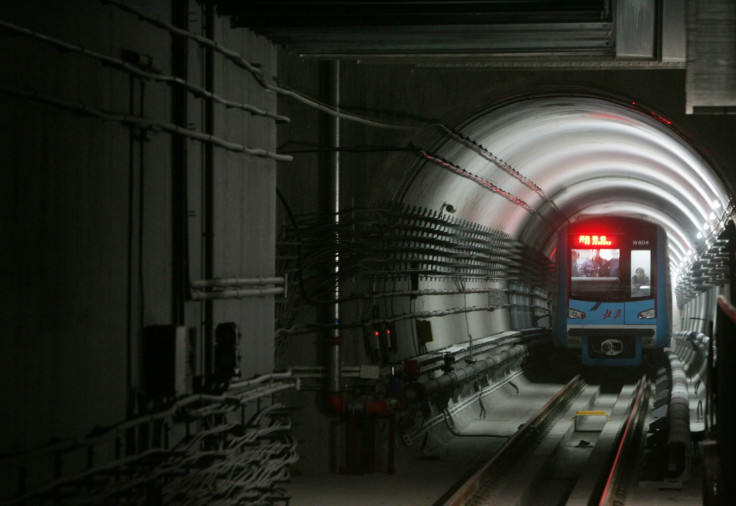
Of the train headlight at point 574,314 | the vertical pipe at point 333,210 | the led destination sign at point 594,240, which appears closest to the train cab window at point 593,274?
the led destination sign at point 594,240

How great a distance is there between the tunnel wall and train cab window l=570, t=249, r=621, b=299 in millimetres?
16484

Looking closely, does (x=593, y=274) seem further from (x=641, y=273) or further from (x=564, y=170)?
(x=564, y=170)

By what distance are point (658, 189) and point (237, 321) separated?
2137 cm

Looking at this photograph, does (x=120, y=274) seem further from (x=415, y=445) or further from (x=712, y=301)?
(x=712, y=301)

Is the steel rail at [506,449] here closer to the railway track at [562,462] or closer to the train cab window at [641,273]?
the railway track at [562,462]

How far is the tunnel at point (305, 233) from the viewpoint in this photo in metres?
5.88

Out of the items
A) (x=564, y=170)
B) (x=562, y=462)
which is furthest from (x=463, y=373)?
(x=564, y=170)

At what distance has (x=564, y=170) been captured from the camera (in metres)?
24.4

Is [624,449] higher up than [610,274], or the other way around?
[610,274]

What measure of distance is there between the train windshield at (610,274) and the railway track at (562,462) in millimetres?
2895

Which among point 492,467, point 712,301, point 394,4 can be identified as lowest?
point 492,467

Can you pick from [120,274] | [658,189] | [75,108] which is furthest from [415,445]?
[658,189]

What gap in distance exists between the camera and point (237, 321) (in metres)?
8.61

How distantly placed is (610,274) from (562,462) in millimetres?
9540
